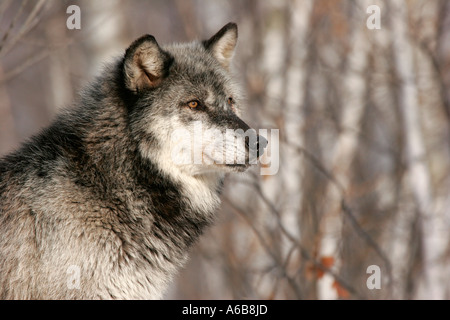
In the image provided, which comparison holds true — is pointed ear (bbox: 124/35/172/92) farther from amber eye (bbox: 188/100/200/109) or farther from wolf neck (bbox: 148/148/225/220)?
wolf neck (bbox: 148/148/225/220)

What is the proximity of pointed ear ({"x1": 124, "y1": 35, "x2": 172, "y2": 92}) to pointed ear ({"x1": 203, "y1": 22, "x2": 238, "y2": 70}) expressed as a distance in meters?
0.77

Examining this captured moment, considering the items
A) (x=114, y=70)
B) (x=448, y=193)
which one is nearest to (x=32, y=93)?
(x=448, y=193)

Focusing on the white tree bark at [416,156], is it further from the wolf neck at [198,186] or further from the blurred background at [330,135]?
the wolf neck at [198,186]

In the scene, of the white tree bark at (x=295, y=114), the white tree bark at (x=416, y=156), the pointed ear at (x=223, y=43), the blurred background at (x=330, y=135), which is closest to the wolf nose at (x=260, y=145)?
A: the pointed ear at (x=223, y=43)

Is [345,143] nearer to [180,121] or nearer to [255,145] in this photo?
[255,145]

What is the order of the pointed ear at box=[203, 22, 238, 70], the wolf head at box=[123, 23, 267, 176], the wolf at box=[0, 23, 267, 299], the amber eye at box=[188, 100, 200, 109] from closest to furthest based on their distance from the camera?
the wolf at box=[0, 23, 267, 299] < the wolf head at box=[123, 23, 267, 176] < the amber eye at box=[188, 100, 200, 109] < the pointed ear at box=[203, 22, 238, 70]

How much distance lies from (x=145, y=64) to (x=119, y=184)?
0.92 m

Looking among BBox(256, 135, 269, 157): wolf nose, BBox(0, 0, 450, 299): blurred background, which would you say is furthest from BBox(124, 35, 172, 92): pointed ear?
BBox(0, 0, 450, 299): blurred background

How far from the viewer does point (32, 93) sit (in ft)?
74.7

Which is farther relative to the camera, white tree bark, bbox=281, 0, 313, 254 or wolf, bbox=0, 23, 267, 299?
white tree bark, bbox=281, 0, 313, 254

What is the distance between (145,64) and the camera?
166 inches

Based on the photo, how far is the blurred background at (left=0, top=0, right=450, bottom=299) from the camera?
7.74m

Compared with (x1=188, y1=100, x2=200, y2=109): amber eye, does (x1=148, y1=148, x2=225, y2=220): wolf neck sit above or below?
below
